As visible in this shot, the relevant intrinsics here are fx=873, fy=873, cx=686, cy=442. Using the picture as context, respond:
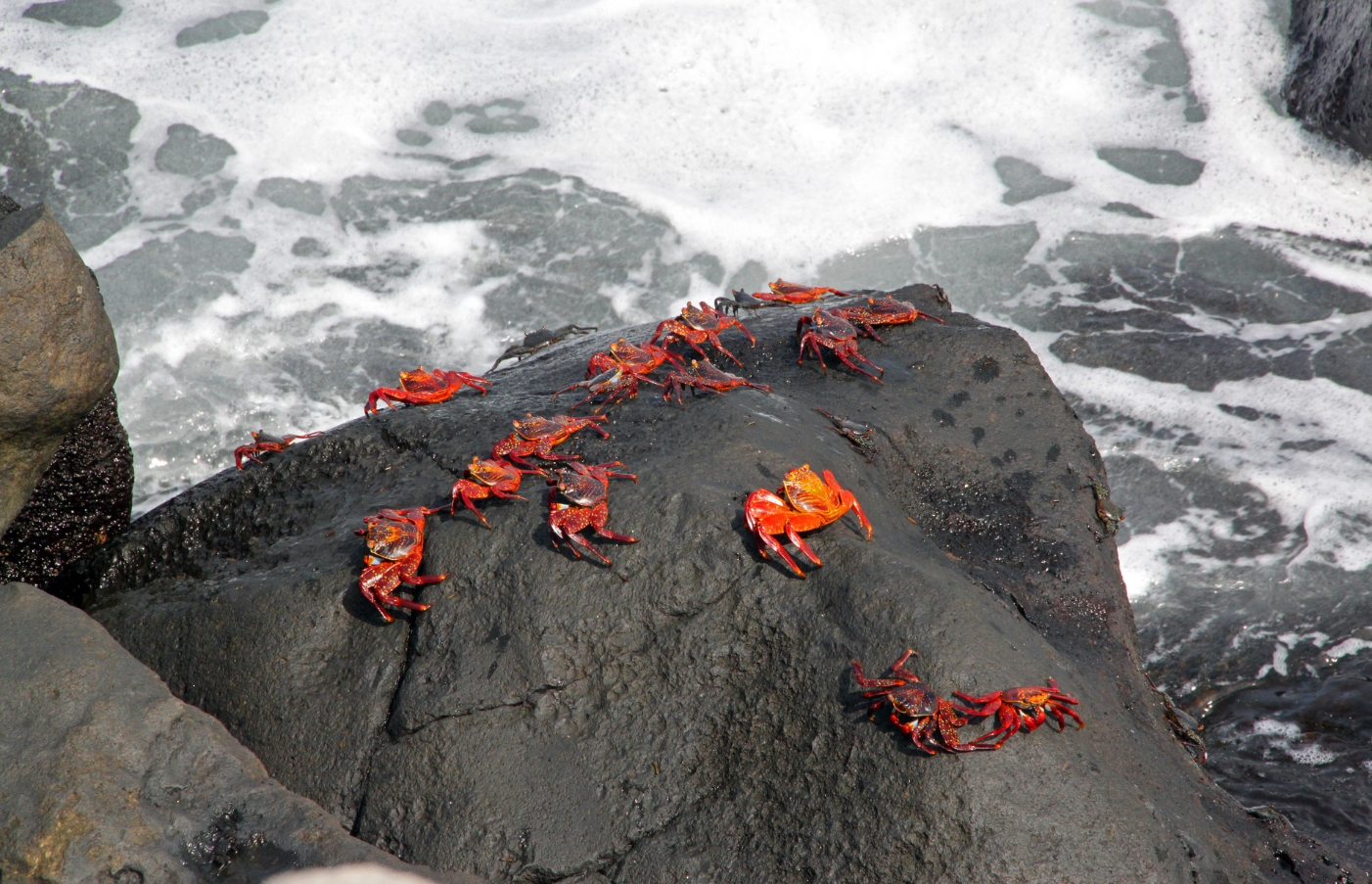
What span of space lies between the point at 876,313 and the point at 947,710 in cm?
→ 258

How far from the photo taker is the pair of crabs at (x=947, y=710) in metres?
2.78

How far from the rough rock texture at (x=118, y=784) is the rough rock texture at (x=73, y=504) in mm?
1666

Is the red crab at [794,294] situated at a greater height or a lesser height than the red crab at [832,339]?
lesser

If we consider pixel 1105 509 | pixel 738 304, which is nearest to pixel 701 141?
pixel 738 304

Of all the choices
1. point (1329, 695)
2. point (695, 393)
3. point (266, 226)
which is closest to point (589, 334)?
point (695, 393)

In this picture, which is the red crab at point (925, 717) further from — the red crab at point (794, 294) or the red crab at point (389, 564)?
the red crab at point (794, 294)

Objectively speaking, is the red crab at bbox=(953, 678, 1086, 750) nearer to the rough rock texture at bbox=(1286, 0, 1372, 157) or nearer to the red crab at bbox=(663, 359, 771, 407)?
the red crab at bbox=(663, 359, 771, 407)

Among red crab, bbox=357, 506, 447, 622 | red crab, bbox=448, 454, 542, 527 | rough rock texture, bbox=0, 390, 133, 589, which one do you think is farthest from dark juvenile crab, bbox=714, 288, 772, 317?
rough rock texture, bbox=0, 390, 133, 589

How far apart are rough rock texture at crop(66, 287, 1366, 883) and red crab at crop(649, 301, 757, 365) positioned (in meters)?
0.81

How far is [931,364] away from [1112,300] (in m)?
5.70

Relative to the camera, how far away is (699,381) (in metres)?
3.95

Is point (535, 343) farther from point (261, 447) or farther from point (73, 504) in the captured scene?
point (73, 504)

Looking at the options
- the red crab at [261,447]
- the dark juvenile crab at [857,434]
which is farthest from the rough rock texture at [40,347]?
the dark juvenile crab at [857,434]

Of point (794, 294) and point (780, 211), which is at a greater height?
point (794, 294)
